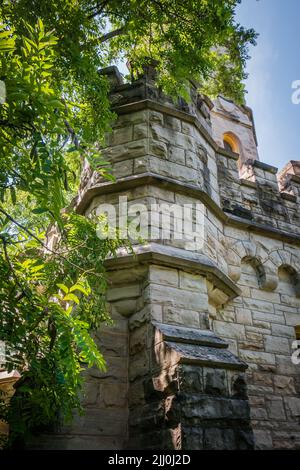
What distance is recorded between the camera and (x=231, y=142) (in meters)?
13.2

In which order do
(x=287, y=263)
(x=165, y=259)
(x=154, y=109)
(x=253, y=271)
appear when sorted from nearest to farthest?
(x=165, y=259)
(x=154, y=109)
(x=253, y=271)
(x=287, y=263)

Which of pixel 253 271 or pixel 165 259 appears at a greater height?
pixel 253 271

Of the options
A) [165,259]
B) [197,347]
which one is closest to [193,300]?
[165,259]

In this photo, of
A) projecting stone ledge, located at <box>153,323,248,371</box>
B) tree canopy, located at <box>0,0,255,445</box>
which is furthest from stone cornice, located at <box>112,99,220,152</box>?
projecting stone ledge, located at <box>153,323,248,371</box>

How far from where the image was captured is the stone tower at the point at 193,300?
3053 mm

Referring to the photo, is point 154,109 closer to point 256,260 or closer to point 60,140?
point 256,260

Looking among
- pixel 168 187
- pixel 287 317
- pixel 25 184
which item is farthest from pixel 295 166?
pixel 25 184

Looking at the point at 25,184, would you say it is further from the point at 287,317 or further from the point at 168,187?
the point at 287,317

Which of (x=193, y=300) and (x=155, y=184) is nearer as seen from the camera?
(x=193, y=300)

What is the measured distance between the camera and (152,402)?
3168 mm

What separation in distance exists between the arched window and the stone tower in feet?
22.5

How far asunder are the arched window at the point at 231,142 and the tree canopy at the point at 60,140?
24.1 feet

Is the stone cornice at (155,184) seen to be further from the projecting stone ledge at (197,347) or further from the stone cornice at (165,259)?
the projecting stone ledge at (197,347)

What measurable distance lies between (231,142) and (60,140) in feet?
37.9
